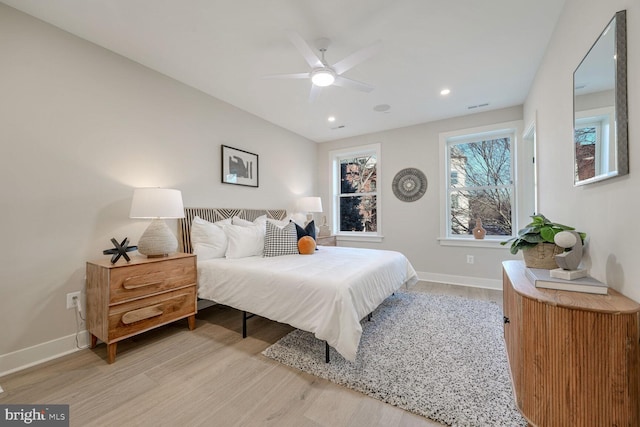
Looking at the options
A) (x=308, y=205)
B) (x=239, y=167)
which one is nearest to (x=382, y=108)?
(x=308, y=205)

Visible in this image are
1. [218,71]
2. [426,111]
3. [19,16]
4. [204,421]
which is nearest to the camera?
[204,421]

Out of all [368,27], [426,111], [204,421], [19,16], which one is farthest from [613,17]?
[19,16]

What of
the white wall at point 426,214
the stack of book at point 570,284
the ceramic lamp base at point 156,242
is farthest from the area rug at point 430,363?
the ceramic lamp base at point 156,242

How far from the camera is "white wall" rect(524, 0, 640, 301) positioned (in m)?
1.09

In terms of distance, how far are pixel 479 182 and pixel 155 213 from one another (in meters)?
4.36

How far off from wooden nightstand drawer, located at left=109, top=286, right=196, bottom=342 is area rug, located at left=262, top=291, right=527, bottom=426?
0.96m

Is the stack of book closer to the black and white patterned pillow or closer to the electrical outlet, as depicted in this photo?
the black and white patterned pillow

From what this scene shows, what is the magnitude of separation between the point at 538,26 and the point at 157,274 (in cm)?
381

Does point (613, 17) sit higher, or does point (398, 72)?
point (398, 72)

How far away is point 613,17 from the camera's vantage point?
1220 mm

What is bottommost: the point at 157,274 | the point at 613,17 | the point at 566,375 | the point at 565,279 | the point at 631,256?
the point at 566,375

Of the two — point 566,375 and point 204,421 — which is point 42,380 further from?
point 566,375

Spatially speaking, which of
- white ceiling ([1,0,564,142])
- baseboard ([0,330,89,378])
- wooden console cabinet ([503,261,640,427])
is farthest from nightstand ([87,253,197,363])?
wooden console cabinet ([503,261,640,427])

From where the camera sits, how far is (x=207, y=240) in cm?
281
